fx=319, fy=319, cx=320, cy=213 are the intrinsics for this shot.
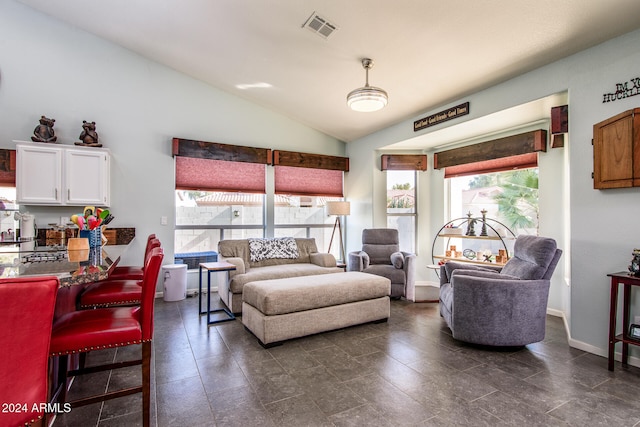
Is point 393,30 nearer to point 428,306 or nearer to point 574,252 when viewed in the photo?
point 574,252

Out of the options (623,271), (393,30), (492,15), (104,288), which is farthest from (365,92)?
(104,288)

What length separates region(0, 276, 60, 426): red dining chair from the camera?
112 centimetres

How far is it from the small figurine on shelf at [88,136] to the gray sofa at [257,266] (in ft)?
7.07

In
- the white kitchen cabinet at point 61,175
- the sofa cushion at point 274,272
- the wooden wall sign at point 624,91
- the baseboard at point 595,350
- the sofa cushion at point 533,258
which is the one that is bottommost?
the baseboard at point 595,350

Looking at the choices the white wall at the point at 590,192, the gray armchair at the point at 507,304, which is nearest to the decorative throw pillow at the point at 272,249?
the gray armchair at the point at 507,304

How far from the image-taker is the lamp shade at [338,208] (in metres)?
5.71

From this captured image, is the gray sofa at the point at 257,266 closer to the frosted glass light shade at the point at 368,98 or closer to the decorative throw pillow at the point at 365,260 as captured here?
the decorative throw pillow at the point at 365,260

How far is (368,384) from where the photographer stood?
2322 millimetres

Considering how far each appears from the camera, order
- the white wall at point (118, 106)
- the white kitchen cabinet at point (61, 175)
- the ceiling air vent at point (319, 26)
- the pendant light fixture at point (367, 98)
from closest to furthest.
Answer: the ceiling air vent at point (319, 26), the pendant light fixture at point (367, 98), the white kitchen cabinet at point (61, 175), the white wall at point (118, 106)

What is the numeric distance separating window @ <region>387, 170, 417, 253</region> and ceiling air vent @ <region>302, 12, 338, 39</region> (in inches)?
118

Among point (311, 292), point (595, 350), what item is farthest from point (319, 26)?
point (595, 350)

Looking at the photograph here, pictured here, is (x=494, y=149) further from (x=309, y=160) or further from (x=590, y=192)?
(x=309, y=160)

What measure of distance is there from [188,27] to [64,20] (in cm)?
200

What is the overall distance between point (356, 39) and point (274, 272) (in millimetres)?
2904
